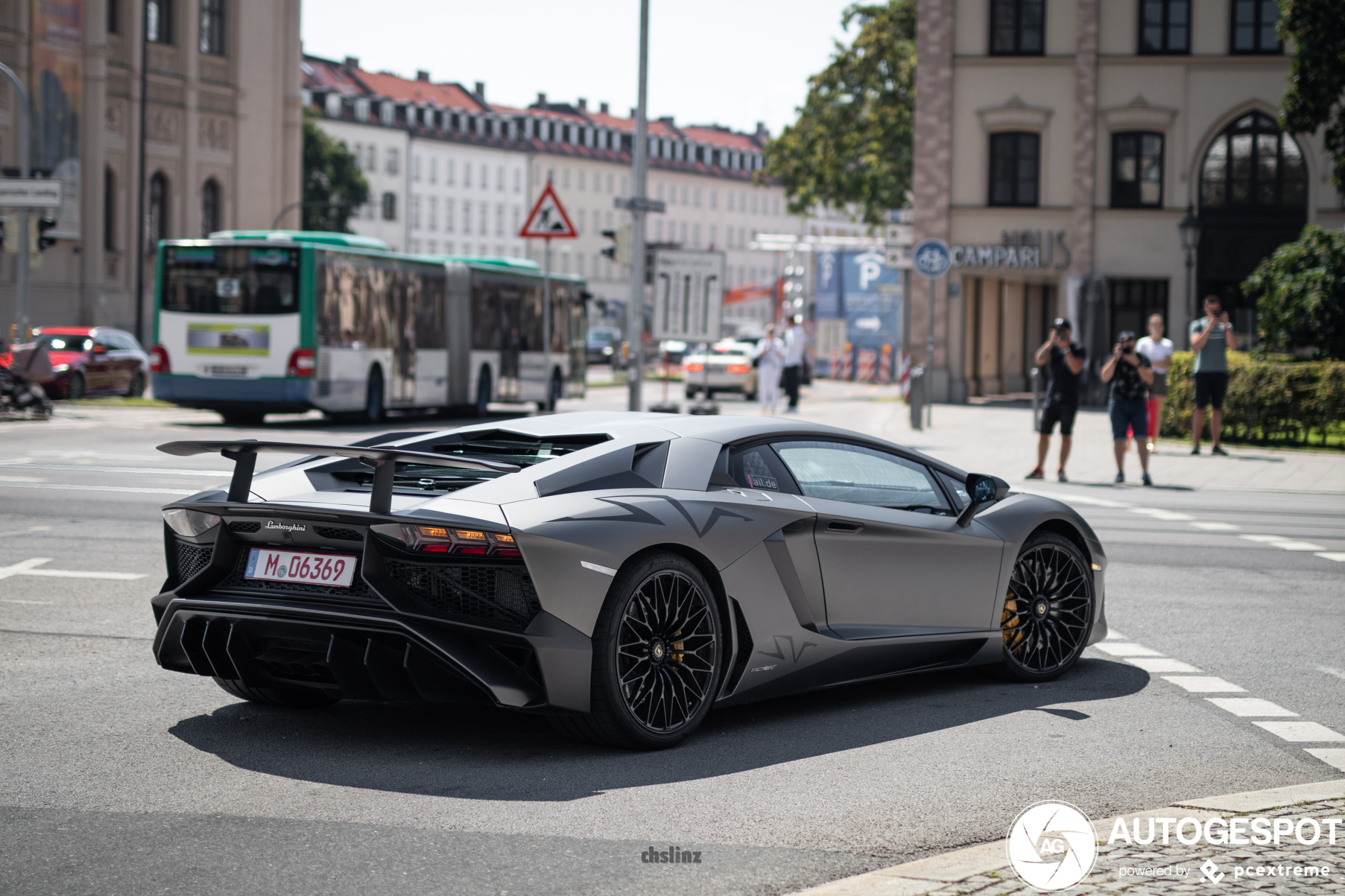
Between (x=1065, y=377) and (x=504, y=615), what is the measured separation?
1445 centimetres

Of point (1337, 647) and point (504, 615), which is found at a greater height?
point (504, 615)

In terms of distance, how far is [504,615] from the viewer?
5590 mm

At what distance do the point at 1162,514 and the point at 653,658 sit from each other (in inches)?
426

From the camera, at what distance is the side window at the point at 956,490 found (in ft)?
24.0

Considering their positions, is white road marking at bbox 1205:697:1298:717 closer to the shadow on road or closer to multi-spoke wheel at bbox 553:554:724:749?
the shadow on road

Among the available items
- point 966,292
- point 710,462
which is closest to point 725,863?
point 710,462

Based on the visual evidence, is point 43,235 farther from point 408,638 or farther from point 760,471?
point 408,638

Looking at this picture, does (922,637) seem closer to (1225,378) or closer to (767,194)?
(1225,378)

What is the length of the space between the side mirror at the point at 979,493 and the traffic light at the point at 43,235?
2778cm

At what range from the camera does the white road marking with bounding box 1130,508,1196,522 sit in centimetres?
1523

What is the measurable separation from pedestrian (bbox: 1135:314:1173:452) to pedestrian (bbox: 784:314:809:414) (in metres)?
9.69

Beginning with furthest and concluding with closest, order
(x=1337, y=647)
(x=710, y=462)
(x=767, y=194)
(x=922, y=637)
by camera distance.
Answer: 1. (x=767, y=194)
2. (x=1337, y=647)
3. (x=922, y=637)
4. (x=710, y=462)

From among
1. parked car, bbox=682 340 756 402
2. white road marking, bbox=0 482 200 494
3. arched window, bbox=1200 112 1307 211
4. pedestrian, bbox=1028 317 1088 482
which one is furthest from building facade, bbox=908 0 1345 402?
white road marking, bbox=0 482 200 494

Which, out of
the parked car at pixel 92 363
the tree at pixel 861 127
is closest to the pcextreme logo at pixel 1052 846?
the parked car at pixel 92 363
